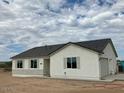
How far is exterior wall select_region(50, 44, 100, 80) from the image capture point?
22.5m

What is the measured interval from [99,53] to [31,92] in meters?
10.4

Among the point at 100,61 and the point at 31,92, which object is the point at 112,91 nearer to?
the point at 31,92

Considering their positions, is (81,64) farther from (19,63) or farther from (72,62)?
(19,63)

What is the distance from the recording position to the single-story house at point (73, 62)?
22719mm

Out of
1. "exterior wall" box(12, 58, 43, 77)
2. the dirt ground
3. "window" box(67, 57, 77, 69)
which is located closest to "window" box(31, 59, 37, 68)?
"exterior wall" box(12, 58, 43, 77)

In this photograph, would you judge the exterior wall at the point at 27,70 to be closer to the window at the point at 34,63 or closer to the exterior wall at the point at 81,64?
the window at the point at 34,63

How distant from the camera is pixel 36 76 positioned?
2842 cm

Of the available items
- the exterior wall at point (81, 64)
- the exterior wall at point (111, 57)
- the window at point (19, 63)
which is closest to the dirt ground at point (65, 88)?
the exterior wall at point (81, 64)

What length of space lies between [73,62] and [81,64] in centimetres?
123

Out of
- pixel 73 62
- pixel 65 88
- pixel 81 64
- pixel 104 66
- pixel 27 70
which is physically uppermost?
pixel 73 62

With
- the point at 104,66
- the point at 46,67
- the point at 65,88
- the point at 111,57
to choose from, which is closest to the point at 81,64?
the point at 104,66

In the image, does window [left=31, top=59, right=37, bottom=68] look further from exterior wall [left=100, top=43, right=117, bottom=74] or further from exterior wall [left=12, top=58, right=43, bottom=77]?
exterior wall [left=100, top=43, right=117, bottom=74]

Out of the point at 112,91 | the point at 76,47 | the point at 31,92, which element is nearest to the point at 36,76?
the point at 76,47

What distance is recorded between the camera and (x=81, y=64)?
23500 mm
